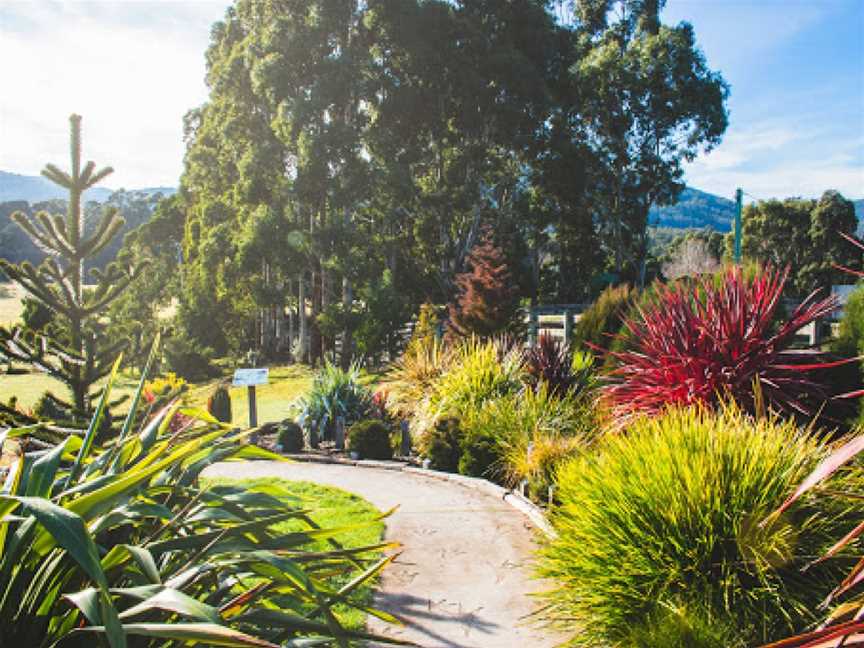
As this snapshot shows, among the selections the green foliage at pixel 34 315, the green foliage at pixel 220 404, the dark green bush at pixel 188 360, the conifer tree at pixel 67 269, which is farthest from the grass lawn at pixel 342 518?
the dark green bush at pixel 188 360

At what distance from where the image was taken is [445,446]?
9.34 meters

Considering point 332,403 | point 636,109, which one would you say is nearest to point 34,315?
point 332,403

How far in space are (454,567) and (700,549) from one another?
252 cm

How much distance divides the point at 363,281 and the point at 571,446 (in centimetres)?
2007

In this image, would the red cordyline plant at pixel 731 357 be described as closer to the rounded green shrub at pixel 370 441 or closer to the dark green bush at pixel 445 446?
the dark green bush at pixel 445 446

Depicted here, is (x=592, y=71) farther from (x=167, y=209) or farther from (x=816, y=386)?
(x=816, y=386)

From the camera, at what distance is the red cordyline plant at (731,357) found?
6.61 metres

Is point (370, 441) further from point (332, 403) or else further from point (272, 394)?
point (272, 394)

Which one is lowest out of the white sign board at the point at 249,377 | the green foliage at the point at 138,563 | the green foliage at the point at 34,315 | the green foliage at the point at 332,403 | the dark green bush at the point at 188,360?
the dark green bush at the point at 188,360

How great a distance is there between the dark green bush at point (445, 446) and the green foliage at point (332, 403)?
2.36m

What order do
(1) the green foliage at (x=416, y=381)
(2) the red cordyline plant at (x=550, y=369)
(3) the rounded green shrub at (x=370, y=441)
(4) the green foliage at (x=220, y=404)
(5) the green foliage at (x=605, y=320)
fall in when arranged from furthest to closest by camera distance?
1. (4) the green foliage at (x=220, y=404)
2. (1) the green foliage at (x=416, y=381)
3. (5) the green foliage at (x=605, y=320)
4. (3) the rounded green shrub at (x=370, y=441)
5. (2) the red cordyline plant at (x=550, y=369)

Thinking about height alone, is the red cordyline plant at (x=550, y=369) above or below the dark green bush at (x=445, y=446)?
above

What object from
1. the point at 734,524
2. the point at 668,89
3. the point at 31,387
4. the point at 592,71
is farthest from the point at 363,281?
the point at 734,524

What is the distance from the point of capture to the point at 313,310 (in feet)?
99.5
